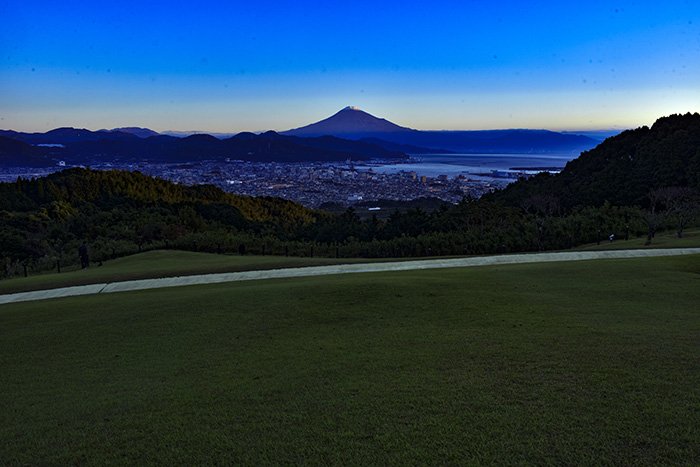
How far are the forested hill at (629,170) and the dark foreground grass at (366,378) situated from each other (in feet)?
107

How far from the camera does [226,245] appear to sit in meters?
26.7

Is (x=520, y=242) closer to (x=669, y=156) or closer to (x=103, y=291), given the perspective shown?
(x=103, y=291)

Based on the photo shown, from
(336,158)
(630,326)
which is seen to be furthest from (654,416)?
(336,158)

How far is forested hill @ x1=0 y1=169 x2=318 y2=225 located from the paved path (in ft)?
100

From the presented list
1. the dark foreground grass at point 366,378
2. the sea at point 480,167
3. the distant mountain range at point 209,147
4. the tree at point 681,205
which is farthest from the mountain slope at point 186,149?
the dark foreground grass at point 366,378

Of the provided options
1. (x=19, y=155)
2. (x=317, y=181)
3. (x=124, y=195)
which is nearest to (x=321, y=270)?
(x=124, y=195)

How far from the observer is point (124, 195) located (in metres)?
50.1

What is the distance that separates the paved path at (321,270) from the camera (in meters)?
13.8

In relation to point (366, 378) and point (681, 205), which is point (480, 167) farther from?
point (366, 378)

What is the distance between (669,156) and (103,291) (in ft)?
149

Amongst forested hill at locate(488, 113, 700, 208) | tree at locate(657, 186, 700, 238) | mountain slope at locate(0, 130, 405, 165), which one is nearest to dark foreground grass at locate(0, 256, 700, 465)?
tree at locate(657, 186, 700, 238)

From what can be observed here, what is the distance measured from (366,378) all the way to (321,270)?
398 inches

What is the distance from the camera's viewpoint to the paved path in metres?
13.8

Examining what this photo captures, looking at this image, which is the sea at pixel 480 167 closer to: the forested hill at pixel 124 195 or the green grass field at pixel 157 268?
the forested hill at pixel 124 195
